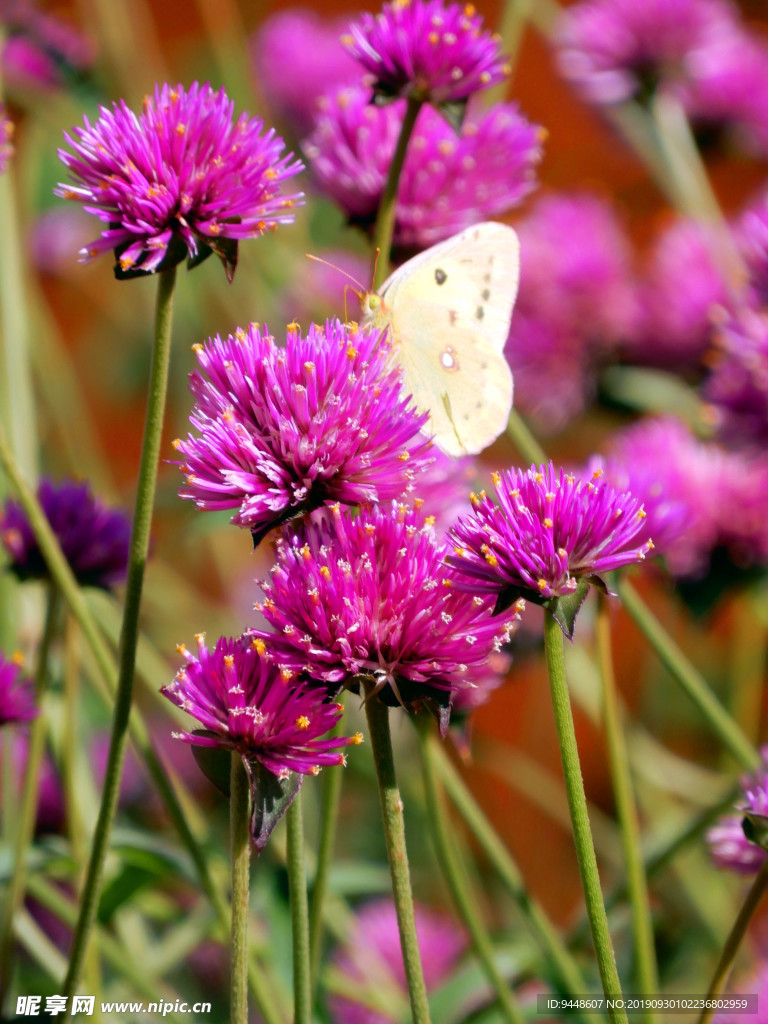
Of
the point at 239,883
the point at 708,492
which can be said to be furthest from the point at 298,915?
the point at 708,492

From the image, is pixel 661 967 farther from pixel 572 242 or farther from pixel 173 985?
pixel 572 242

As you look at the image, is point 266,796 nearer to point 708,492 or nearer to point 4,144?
point 4,144

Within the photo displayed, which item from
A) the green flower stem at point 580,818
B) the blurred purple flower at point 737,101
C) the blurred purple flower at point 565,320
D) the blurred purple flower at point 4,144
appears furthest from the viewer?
the blurred purple flower at point 737,101

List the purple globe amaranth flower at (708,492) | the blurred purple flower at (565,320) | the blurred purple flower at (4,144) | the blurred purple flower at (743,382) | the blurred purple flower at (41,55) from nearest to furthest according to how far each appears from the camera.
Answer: the blurred purple flower at (4,144) → the blurred purple flower at (743,382) → the purple globe amaranth flower at (708,492) → the blurred purple flower at (41,55) → the blurred purple flower at (565,320)

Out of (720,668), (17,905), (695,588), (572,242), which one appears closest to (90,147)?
(17,905)

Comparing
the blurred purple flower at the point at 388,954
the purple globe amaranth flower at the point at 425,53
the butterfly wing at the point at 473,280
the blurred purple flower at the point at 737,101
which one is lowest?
the blurred purple flower at the point at 388,954

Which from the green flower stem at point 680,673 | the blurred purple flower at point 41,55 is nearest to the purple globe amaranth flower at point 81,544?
the green flower stem at point 680,673

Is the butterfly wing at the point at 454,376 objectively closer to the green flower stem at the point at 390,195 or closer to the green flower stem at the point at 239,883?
the green flower stem at the point at 390,195
